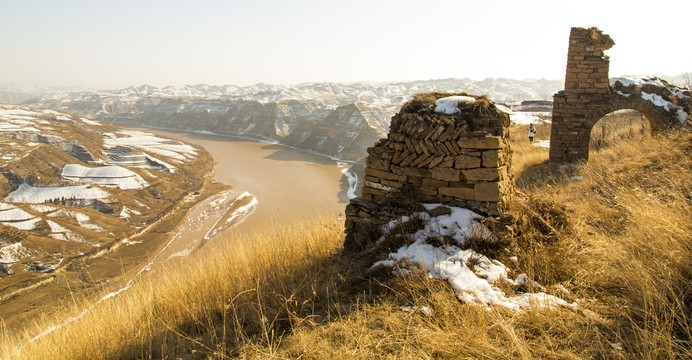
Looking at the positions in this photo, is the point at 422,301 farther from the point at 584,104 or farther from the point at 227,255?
the point at 584,104

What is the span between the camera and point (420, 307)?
2.53 meters

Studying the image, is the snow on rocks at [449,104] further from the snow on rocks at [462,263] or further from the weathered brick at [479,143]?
the snow on rocks at [462,263]

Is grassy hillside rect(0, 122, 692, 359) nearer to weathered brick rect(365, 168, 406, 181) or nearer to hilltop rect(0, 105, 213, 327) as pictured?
weathered brick rect(365, 168, 406, 181)

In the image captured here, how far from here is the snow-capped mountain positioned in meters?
40.4

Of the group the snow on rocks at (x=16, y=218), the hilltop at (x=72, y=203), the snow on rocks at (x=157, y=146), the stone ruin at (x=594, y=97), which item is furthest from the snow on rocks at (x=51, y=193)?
A: the stone ruin at (x=594, y=97)

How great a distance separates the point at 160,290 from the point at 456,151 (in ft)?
12.4

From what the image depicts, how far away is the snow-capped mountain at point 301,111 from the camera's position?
4038 centimetres

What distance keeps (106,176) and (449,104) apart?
23883 millimetres

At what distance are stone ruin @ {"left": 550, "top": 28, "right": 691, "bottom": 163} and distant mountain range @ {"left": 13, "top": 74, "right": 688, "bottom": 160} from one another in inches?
1015

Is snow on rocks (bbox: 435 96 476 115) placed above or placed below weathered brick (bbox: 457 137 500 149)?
above

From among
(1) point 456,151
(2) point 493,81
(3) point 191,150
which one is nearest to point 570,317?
(1) point 456,151

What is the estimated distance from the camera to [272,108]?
5684 centimetres

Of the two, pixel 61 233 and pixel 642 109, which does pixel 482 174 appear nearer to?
pixel 642 109

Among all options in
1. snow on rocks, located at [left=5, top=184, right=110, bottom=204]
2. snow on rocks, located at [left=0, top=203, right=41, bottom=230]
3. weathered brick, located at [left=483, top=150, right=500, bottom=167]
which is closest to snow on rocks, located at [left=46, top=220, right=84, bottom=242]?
snow on rocks, located at [left=0, top=203, right=41, bottom=230]
